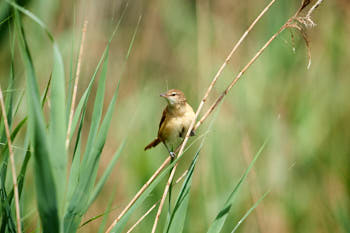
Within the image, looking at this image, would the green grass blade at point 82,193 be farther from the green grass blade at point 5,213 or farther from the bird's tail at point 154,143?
the bird's tail at point 154,143

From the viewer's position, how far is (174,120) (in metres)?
3.19

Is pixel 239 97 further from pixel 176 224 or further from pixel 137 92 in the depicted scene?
pixel 176 224

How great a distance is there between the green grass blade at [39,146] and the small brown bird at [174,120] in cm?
176

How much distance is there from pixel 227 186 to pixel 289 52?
1.11m

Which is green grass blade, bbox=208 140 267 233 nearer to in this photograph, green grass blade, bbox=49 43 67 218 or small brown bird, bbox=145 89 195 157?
green grass blade, bbox=49 43 67 218

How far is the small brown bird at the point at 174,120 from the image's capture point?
313 centimetres

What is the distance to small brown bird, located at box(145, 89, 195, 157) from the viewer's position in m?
3.13

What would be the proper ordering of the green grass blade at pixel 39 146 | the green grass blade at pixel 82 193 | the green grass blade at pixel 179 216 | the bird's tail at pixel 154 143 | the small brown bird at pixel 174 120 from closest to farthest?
the green grass blade at pixel 39 146 < the green grass blade at pixel 82 193 < the green grass blade at pixel 179 216 < the small brown bird at pixel 174 120 < the bird's tail at pixel 154 143

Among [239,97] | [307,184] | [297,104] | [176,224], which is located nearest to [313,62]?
[297,104]

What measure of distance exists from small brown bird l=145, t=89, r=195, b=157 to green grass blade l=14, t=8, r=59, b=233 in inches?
69.3

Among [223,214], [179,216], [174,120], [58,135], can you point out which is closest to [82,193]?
[58,135]

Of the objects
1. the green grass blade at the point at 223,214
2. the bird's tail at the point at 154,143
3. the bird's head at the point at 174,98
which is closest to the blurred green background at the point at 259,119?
the bird's tail at the point at 154,143

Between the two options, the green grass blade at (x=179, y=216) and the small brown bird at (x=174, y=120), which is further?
the small brown bird at (x=174, y=120)

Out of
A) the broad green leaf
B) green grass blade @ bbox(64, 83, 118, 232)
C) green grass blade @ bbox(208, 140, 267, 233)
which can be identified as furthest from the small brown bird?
the broad green leaf
